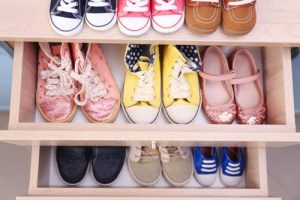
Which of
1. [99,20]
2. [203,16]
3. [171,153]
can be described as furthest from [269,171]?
[99,20]

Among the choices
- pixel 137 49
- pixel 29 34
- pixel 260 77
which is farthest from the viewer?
pixel 260 77

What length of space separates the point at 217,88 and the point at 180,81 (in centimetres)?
14

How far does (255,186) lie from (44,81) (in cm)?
70

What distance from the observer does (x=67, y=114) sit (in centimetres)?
103

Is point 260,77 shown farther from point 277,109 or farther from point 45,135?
point 45,135

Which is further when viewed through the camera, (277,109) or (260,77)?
(260,77)

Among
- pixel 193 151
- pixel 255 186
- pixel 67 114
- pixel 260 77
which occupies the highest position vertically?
pixel 260 77

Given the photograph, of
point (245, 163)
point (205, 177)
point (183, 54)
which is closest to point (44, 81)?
point (183, 54)

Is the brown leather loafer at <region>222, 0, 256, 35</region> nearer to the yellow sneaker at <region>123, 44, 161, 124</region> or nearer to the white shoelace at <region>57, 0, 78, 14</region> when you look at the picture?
the yellow sneaker at <region>123, 44, 161, 124</region>

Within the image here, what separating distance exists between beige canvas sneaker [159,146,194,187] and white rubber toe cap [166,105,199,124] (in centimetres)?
15

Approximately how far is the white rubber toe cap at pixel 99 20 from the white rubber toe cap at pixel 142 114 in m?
0.27

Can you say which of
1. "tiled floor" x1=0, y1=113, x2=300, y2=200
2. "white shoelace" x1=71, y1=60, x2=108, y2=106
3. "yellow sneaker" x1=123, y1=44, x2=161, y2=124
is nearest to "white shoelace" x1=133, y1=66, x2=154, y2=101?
"yellow sneaker" x1=123, y1=44, x2=161, y2=124

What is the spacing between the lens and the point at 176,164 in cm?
112

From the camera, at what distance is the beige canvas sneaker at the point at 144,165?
110cm
